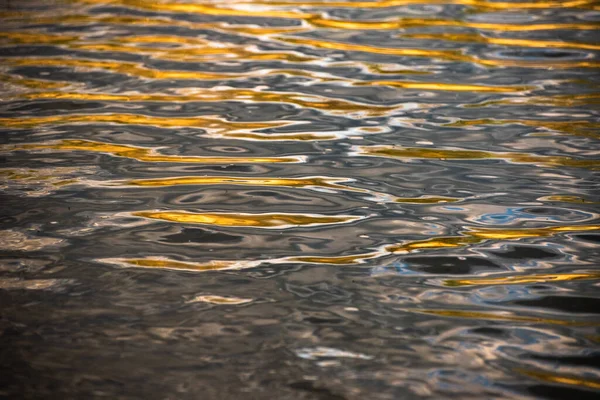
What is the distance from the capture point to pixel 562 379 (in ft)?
5.29

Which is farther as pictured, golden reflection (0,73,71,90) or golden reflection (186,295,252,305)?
golden reflection (0,73,71,90)

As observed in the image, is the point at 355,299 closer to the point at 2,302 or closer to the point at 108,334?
the point at 108,334

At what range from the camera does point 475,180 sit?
274 cm

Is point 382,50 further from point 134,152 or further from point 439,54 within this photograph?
point 134,152

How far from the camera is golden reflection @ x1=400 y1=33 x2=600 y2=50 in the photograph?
452 cm

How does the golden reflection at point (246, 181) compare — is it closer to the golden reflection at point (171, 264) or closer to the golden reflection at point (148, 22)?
the golden reflection at point (171, 264)

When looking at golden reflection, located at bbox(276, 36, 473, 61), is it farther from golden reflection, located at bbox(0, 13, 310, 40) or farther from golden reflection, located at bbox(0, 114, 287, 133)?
golden reflection, located at bbox(0, 114, 287, 133)

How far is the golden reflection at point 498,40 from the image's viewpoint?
4.52 meters

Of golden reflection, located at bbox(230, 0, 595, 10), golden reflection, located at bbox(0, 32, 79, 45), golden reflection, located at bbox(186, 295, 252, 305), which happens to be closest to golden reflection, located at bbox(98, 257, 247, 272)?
golden reflection, located at bbox(186, 295, 252, 305)

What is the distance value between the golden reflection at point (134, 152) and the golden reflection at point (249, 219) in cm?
50

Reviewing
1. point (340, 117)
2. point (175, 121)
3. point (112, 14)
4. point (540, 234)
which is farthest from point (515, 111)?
point (112, 14)

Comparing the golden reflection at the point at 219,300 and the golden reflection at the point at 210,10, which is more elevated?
the golden reflection at the point at 210,10

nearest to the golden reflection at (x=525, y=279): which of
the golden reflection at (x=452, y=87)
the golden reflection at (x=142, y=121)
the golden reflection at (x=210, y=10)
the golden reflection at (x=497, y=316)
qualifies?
the golden reflection at (x=497, y=316)

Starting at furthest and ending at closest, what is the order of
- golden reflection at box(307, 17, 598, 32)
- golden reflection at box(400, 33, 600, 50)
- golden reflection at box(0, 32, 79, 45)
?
golden reflection at box(307, 17, 598, 32)
golden reflection at box(0, 32, 79, 45)
golden reflection at box(400, 33, 600, 50)
